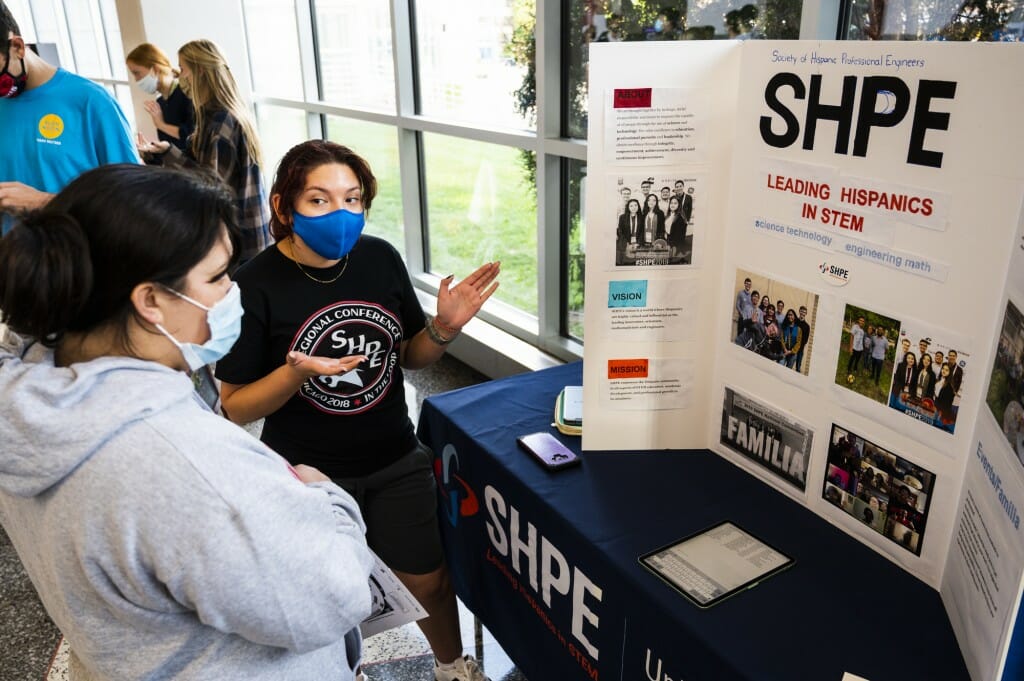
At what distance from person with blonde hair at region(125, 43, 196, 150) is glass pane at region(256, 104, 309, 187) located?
3.94 feet

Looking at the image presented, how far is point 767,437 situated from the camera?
1.36 m

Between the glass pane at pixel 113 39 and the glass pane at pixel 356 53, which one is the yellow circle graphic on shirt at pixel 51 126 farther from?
the glass pane at pixel 113 39

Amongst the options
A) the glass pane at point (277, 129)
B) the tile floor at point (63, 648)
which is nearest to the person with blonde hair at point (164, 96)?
the glass pane at point (277, 129)

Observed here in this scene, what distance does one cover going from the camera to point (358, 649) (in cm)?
123

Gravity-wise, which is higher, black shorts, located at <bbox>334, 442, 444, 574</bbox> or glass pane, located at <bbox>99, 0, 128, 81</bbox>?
glass pane, located at <bbox>99, 0, 128, 81</bbox>

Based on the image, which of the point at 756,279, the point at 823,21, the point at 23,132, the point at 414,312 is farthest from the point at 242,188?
the point at 756,279

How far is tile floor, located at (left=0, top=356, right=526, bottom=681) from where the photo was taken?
195 centimetres

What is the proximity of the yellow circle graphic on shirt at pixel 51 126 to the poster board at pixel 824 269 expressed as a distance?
1.80 m

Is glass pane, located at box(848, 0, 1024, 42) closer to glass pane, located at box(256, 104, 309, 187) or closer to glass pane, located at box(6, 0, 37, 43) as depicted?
glass pane, located at box(256, 104, 309, 187)

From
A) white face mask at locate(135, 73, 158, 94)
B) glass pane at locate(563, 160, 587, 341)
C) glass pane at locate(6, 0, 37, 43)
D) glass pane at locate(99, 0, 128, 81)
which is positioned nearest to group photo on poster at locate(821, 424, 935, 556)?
glass pane at locate(563, 160, 587, 341)

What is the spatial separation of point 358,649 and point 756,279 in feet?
3.05

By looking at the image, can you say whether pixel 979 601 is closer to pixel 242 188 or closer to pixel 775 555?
pixel 775 555

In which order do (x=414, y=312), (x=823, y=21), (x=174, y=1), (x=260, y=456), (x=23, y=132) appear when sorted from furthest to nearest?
(x=174, y=1)
(x=23, y=132)
(x=823, y=21)
(x=414, y=312)
(x=260, y=456)

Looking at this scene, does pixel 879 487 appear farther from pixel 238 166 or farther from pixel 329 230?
pixel 238 166
